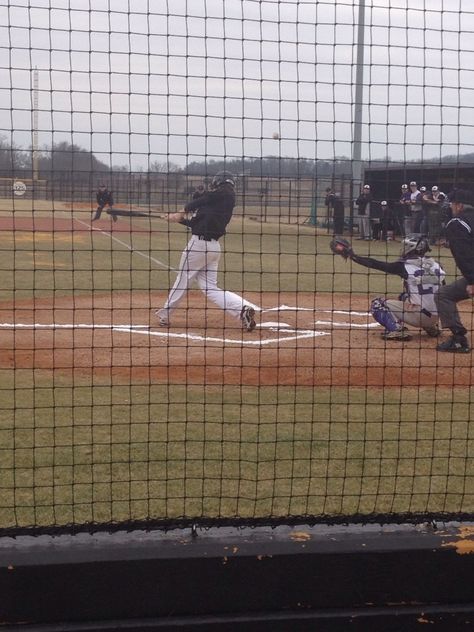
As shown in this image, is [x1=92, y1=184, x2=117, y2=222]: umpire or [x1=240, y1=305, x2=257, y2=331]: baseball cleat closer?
[x1=92, y1=184, x2=117, y2=222]: umpire

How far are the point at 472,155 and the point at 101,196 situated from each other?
101 inches

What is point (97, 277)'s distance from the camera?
17.4 m

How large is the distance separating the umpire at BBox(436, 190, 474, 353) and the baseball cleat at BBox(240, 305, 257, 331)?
2097 millimetres

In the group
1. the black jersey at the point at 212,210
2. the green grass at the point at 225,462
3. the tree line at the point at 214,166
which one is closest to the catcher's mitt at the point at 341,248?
the black jersey at the point at 212,210

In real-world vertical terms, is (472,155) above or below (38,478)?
above

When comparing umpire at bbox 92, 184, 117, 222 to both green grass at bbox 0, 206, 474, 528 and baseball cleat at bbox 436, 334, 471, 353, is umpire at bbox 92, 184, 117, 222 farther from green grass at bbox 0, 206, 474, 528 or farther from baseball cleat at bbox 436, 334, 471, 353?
baseball cleat at bbox 436, 334, 471, 353

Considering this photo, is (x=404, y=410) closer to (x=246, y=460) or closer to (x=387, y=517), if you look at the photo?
(x=246, y=460)

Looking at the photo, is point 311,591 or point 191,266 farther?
point 191,266

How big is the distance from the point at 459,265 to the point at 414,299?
3.40 feet

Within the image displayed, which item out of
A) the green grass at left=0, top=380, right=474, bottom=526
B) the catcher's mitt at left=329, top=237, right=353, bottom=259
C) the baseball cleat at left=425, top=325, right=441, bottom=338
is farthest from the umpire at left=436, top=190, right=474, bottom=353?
the green grass at left=0, top=380, right=474, bottom=526

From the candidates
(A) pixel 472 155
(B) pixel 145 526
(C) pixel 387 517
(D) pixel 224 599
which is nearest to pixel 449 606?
(C) pixel 387 517

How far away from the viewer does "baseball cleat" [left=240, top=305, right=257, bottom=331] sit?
10.8m

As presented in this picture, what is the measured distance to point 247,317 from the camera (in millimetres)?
10820

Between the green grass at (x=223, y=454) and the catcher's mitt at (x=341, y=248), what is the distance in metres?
0.94
